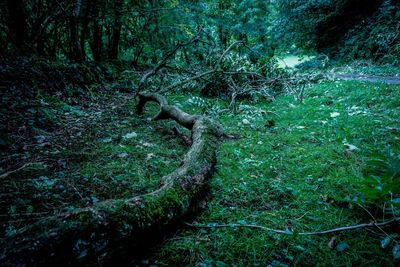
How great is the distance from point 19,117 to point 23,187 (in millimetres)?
2065

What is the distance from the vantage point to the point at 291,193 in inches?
87.0

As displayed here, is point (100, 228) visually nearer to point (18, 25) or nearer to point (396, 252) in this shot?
point (396, 252)

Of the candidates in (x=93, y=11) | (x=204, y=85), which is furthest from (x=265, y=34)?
(x=93, y=11)

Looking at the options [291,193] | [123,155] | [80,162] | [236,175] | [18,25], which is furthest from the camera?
[18,25]

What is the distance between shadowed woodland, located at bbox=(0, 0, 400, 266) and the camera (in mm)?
1437

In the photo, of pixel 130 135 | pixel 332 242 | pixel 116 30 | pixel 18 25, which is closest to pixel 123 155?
pixel 130 135

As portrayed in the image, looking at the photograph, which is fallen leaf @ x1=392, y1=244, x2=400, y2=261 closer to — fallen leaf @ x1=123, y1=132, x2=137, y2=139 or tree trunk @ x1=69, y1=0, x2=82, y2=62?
fallen leaf @ x1=123, y1=132, x2=137, y2=139

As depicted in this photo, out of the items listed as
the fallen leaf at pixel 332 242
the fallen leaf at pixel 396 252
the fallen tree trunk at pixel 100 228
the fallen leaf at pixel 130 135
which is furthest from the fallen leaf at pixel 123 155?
the fallen leaf at pixel 396 252

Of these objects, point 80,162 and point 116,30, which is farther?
point 116,30

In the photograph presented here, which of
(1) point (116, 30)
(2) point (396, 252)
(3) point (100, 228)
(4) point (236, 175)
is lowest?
(4) point (236, 175)

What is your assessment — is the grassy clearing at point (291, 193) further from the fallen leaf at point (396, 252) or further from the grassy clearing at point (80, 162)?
the grassy clearing at point (80, 162)

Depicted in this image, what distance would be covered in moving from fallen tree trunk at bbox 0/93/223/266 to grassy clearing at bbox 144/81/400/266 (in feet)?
0.65

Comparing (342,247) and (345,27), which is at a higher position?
(345,27)

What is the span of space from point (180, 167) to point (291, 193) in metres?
1.06
